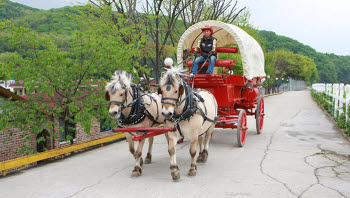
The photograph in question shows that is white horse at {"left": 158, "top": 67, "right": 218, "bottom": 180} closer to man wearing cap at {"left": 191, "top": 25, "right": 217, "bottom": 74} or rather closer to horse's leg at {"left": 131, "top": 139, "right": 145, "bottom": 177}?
horse's leg at {"left": 131, "top": 139, "right": 145, "bottom": 177}

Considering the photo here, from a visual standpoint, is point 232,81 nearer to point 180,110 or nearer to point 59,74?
point 180,110

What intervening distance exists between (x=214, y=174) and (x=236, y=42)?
456 cm

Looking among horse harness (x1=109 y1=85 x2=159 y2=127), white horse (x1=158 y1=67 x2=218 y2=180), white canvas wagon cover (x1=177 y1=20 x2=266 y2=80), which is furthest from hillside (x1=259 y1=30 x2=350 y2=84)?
horse harness (x1=109 y1=85 x2=159 y2=127)

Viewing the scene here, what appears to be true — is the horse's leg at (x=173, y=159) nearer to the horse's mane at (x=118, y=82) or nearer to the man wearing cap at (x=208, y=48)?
the horse's mane at (x=118, y=82)

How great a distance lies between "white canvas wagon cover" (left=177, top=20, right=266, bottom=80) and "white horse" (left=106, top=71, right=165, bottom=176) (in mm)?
3395

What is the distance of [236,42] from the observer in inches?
362

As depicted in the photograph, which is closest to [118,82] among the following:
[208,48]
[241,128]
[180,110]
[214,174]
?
[180,110]

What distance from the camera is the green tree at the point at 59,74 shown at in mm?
7578

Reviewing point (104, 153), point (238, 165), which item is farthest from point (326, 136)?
point (104, 153)

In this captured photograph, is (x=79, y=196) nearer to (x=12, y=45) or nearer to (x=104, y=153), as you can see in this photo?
(x=104, y=153)

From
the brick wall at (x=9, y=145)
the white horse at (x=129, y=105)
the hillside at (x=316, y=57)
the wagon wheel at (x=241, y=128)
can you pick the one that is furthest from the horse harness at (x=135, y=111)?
the hillside at (x=316, y=57)

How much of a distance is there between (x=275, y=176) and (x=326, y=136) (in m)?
5.36

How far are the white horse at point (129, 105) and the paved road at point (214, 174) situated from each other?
0.73 meters

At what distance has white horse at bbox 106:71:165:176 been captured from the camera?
5520 mm
